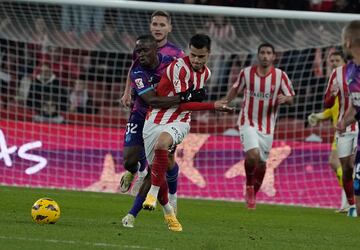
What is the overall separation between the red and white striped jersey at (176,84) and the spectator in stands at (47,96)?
787 centimetres

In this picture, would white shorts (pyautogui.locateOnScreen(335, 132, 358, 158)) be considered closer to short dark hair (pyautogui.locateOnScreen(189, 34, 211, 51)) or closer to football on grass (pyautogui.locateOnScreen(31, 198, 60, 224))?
short dark hair (pyautogui.locateOnScreen(189, 34, 211, 51))

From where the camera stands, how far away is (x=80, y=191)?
1698cm

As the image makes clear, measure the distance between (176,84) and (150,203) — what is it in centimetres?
127

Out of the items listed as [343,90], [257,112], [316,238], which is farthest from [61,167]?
[316,238]

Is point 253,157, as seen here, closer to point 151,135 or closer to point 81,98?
point 151,135

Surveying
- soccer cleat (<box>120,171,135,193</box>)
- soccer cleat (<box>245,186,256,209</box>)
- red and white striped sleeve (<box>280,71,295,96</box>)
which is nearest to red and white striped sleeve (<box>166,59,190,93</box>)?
soccer cleat (<box>120,171,135,193</box>)

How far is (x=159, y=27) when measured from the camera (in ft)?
39.8

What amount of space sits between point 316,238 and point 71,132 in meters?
8.26

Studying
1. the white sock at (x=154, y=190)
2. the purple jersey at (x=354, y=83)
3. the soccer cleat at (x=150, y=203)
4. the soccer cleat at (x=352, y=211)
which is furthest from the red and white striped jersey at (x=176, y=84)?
the soccer cleat at (x=352, y=211)

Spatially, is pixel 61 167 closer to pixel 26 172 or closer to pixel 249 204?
pixel 26 172

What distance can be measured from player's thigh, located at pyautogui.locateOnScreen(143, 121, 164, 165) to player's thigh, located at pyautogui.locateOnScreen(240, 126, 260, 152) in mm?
4395

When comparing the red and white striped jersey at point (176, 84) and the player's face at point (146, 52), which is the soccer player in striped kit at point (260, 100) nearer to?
the player's face at point (146, 52)

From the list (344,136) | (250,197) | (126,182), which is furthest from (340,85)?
(126,182)

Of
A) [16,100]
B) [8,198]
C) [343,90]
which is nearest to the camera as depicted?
[8,198]
